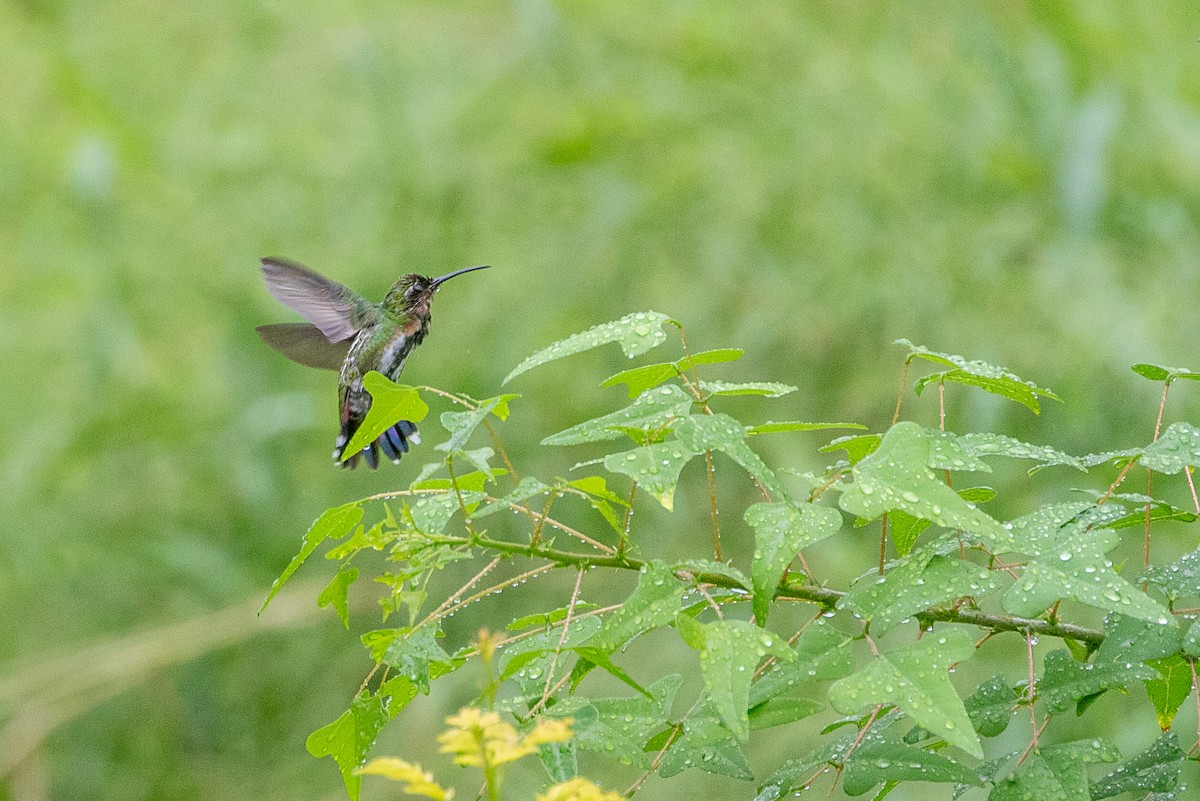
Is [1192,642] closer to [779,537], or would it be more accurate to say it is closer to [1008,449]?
[1008,449]

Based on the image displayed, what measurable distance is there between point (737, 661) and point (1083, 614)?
157cm

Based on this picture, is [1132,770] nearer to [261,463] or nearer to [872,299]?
[872,299]

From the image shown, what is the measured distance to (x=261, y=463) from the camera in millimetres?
2672

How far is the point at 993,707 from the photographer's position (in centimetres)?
83

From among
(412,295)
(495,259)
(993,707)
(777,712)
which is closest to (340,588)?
(777,712)

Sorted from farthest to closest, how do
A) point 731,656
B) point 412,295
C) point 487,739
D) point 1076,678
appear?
point 412,295, point 1076,678, point 731,656, point 487,739

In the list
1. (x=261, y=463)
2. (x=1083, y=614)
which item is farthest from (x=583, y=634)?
(x=261, y=463)

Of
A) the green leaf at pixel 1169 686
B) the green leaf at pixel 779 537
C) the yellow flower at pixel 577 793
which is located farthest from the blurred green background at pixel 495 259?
the yellow flower at pixel 577 793

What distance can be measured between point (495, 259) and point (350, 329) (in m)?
1.15

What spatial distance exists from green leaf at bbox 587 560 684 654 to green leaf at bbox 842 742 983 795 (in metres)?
0.16

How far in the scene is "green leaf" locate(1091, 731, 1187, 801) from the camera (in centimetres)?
80

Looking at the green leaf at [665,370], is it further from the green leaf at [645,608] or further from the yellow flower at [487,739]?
the yellow flower at [487,739]

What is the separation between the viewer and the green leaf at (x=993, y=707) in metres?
0.82

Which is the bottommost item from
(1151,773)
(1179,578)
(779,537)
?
(1151,773)
